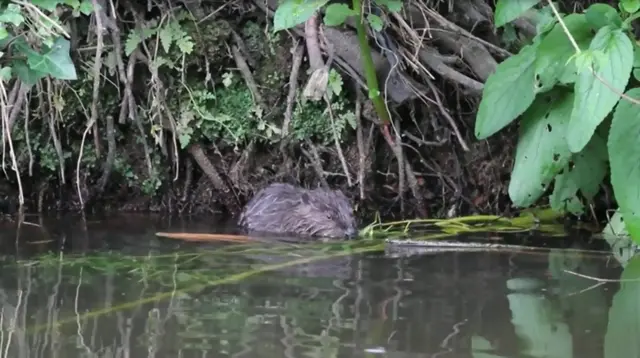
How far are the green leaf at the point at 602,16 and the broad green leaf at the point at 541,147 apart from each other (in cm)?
32

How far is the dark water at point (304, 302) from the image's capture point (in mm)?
1833

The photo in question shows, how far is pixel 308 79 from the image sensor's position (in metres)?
3.87

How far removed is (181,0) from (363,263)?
5.82 ft

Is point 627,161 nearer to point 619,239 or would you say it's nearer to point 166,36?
point 619,239

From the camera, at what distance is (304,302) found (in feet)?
7.25

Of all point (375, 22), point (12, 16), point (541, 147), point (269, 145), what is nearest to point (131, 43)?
point (269, 145)

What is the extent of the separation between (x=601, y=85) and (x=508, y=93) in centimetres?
51

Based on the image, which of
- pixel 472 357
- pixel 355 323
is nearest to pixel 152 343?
pixel 355 323

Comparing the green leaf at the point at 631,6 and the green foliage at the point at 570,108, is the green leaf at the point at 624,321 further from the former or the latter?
the green leaf at the point at 631,6

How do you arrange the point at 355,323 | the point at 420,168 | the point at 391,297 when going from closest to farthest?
the point at 355,323
the point at 391,297
the point at 420,168

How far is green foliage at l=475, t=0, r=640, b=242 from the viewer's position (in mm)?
2604

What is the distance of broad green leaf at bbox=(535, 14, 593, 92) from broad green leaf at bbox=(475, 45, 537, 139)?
0.33 feet

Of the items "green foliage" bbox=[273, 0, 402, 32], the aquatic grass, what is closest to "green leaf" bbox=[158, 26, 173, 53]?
"green foliage" bbox=[273, 0, 402, 32]

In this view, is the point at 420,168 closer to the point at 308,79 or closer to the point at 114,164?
the point at 308,79
